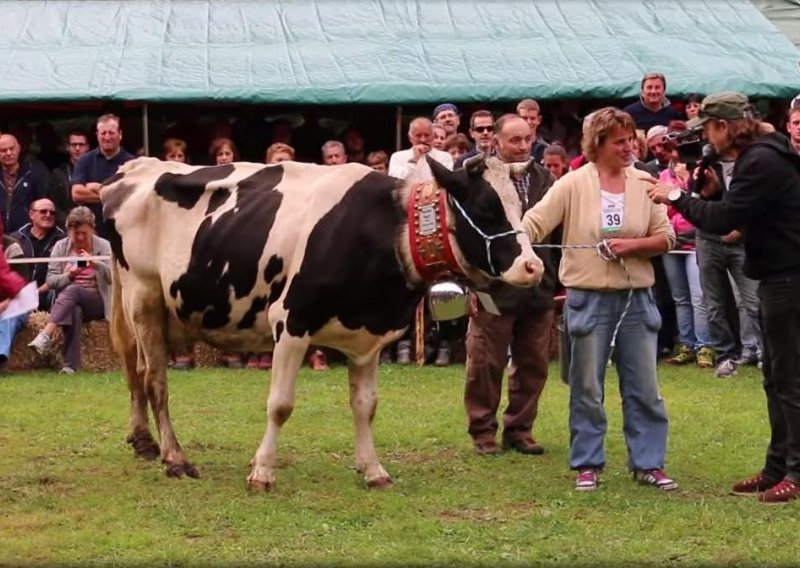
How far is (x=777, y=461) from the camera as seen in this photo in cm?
824

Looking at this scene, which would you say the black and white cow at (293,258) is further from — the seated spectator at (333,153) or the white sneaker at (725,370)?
the seated spectator at (333,153)

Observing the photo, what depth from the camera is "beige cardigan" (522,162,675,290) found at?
328 inches

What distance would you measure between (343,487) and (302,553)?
1609 millimetres

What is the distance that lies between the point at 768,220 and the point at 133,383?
422 centimetres

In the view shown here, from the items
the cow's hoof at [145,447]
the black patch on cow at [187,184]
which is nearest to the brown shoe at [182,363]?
the cow's hoof at [145,447]

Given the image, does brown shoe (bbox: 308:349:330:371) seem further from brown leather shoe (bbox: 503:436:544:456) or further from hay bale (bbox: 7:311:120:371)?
brown leather shoe (bbox: 503:436:544:456)

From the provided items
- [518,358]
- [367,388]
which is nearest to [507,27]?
[518,358]

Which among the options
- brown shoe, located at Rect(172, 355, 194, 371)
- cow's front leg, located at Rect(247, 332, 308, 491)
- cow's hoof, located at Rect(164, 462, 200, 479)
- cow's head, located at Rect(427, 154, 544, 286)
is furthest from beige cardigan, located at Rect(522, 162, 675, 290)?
brown shoe, located at Rect(172, 355, 194, 371)

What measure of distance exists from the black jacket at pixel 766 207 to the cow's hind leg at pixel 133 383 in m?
3.81

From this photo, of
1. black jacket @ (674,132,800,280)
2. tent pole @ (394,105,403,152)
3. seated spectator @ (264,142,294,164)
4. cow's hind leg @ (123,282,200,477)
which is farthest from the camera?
tent pole @ (394,105,403,152)

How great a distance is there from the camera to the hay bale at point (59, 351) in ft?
46.4

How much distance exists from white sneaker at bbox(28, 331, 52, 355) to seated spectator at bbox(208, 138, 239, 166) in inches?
94.0

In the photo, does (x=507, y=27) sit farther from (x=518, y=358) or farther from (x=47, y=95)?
(x=518, y=358)

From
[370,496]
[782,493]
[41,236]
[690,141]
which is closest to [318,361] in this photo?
[41,236]
